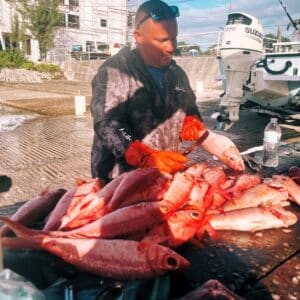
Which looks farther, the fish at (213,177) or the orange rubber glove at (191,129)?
the orange rubber glove at (191,129)

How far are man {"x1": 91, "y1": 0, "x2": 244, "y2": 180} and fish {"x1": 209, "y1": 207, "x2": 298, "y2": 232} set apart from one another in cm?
82

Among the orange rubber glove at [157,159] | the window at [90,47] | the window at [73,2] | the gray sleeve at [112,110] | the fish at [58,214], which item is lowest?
the fish at [58,214]

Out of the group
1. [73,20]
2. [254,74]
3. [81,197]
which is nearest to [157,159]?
[81,197]

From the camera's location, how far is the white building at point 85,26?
38781 millimetres

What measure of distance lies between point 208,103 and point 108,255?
14.6 meters

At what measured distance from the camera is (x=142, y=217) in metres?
1.83

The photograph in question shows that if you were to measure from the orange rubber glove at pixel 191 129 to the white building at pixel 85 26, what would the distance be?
37.1 meters

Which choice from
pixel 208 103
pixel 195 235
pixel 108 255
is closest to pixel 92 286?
pixel 108 255

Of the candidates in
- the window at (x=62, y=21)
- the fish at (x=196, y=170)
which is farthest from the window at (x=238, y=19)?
the window at (x=62, y=21)

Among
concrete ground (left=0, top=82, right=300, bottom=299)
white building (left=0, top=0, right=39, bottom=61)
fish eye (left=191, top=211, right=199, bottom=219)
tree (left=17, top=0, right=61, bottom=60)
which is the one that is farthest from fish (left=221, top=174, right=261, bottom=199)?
white building (left=0, top=0, right=39, bottom=61)

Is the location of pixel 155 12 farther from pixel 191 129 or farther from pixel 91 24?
pixel 91 24

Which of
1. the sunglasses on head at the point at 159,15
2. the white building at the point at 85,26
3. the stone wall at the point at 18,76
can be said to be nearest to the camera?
the sunglasses on head at the point at 159,15

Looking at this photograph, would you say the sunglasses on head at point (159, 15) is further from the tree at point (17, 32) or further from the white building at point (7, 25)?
the white building at point (7, 25)

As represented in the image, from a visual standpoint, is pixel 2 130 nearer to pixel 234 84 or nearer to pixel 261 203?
pixel 234 84
